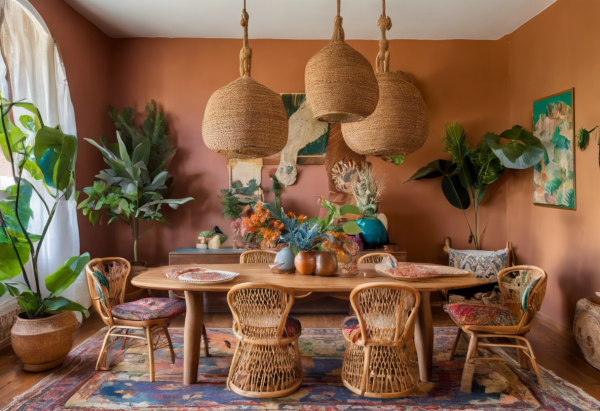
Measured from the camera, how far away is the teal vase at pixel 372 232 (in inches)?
170

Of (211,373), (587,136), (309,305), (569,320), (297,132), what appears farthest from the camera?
(297,132)

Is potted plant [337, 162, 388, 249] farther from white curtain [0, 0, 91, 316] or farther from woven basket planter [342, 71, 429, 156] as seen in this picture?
white curtain [0, 0, 91, 316]

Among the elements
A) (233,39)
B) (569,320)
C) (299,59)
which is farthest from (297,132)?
(569,320)

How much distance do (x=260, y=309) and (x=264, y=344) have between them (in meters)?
0.21

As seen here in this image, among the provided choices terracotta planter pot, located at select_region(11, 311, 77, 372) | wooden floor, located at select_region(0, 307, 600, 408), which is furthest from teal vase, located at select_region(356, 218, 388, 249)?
terracotta planter pot, located at select_region(11, 311, 77, 372)

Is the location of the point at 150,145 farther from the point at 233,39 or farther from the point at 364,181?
the point at 364,181

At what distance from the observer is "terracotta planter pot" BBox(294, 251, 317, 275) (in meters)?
2.87

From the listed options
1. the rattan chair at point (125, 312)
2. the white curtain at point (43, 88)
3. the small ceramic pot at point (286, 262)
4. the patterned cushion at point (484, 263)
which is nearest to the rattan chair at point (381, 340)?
the small ceramic pot at point (286, 262)

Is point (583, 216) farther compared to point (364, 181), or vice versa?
point (364, 181)

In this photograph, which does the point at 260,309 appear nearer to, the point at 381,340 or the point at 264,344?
the point at 264,344

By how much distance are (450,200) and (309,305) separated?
1.95 metres

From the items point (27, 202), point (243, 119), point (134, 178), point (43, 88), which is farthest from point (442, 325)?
point (43, 88)

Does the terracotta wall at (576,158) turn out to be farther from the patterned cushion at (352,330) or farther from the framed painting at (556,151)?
the patterned cushion at (352,330)

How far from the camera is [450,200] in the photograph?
462 cm
